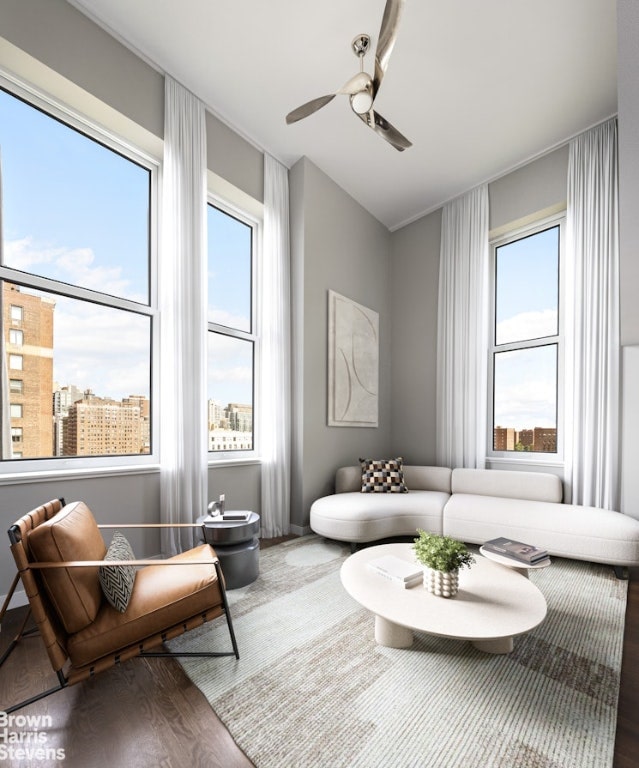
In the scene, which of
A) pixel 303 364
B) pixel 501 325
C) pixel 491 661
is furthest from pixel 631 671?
pixel 501 325

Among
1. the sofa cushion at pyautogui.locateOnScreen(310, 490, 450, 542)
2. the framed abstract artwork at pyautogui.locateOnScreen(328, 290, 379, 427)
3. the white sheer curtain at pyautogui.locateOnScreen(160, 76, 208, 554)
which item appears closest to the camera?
the white sheer curtain at pyautogui.locateOnScreen(160, 76, 208, 554)

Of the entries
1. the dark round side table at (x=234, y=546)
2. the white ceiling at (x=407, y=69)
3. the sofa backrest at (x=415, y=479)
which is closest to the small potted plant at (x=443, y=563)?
the dark round side table at (x=234, y=546)

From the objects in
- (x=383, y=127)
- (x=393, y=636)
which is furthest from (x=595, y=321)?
(x=393, y=636)

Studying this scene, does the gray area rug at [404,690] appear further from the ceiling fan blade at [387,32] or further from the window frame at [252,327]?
the ceiling fan blade at [387,32]

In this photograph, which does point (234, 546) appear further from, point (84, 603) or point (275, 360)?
point (275, 360)

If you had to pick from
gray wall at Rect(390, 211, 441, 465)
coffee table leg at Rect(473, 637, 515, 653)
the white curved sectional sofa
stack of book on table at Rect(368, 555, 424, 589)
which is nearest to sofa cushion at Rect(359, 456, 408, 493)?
the white curved sectional sofa

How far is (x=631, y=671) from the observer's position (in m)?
1.72

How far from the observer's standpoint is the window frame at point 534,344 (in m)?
3.79

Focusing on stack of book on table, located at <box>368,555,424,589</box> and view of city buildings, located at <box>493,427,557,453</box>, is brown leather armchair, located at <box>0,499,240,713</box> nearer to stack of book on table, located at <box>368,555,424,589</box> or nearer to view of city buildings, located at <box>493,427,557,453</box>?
stack of book on table, located at <box>368,555,424,589</box>

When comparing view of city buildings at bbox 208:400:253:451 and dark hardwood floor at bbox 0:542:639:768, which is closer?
dark hardwood floor at bbox 0:542:639:768

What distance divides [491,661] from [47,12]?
439 cm

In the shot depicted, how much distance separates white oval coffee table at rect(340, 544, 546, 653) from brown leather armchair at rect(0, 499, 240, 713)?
69 cm

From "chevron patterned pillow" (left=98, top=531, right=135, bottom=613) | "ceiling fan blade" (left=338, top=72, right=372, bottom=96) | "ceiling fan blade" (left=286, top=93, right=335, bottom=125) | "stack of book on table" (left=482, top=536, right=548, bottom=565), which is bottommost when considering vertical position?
"stack of book on table" (left=482, top=536, right=548, bottom=565)

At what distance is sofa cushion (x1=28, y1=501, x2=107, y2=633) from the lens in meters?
1.47
